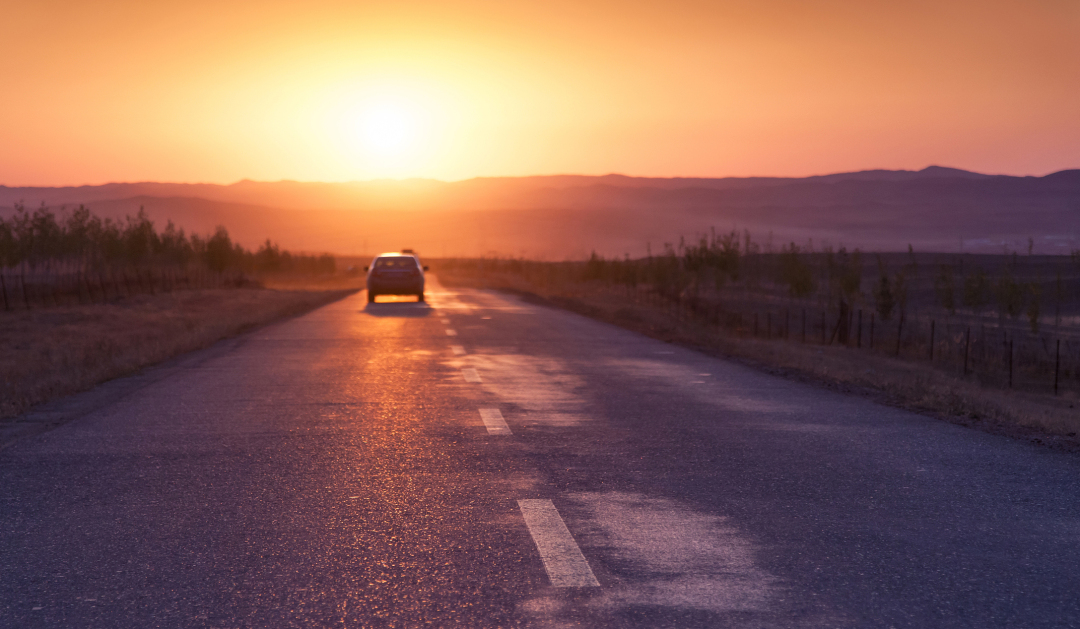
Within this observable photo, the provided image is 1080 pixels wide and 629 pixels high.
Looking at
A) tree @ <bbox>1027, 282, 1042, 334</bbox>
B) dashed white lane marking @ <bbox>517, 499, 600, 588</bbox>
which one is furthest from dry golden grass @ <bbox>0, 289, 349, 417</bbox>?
tree @ <bbox>1027, 282, 1042, 334</bbox>

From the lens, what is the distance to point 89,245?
60844mm

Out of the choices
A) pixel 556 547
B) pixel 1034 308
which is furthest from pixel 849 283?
pixel 556 547

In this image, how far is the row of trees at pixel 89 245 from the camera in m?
60.0

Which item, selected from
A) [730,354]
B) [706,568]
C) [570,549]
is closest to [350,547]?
[570,549]

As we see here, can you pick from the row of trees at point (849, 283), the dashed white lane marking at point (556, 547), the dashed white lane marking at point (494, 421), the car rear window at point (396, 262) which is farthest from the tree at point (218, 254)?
the dashed white lane marking at point (556, 547)

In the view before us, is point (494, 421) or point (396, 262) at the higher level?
point (396, 262)

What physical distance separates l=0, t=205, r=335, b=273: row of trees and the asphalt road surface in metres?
56.7

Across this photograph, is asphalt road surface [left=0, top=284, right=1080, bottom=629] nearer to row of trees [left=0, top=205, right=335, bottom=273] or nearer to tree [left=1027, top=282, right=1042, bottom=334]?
tree [left=1027, top=282, right=1042, bottom=334]

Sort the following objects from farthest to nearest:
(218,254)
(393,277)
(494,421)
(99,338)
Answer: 1. (218,254)
2. (393,277)
3. (99,338)
4. (494,421)

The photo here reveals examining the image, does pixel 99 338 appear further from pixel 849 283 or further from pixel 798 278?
pixel 849 283

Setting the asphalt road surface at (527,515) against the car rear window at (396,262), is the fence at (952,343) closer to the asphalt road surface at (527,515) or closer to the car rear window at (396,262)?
the car rear window at (396,262)

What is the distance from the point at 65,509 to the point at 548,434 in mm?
3914

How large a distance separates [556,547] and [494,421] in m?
4.11

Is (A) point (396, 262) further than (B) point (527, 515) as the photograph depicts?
Yes
